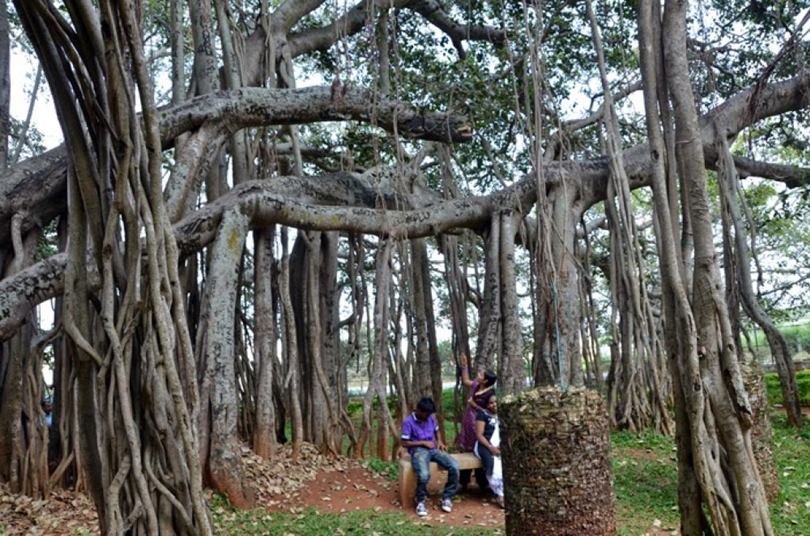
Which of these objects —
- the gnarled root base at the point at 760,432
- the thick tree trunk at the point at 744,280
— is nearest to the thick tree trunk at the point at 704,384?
the gnarled root base at the point at 760,432

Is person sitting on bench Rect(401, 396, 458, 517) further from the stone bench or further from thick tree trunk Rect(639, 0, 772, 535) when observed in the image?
thick tree trunk Rect(639, 0, 772, 535)

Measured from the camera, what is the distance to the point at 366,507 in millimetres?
4703

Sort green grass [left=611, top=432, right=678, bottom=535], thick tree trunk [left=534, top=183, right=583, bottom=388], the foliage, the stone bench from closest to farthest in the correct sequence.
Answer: green grass [left=611, top=432, right=678, bottom=535], the stone bench, the foliage, thick tree trunk [left=534, top=183, right=583, bottom=388]

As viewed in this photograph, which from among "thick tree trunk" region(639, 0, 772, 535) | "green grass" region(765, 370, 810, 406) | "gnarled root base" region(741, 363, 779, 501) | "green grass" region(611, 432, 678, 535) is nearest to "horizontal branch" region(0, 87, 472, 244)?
"thick tree trunk" region(639, 0, 772, 535)

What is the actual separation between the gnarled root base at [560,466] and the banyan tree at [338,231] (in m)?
0.02

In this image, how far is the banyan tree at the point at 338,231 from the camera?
7.84 feet

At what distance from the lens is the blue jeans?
14.9 ft

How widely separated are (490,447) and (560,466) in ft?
4.46

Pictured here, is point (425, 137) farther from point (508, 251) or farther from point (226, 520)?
point (226, 520)

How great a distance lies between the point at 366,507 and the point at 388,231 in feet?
7.82

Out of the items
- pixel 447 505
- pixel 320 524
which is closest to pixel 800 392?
pixel 447 505

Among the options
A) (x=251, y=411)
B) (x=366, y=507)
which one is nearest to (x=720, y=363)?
(x=366, y=507)

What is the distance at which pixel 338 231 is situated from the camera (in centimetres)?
612

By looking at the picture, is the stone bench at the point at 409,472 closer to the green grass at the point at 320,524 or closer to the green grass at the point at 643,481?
the green grass at the point at 320,524
